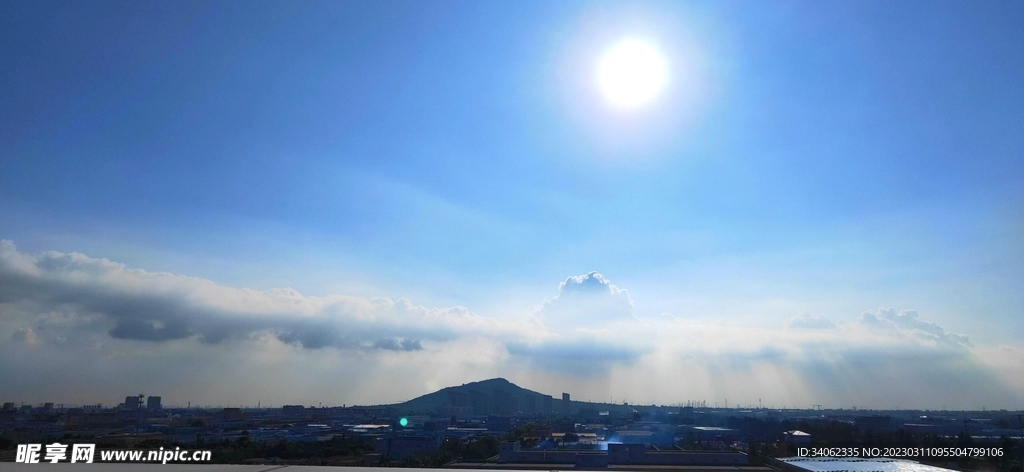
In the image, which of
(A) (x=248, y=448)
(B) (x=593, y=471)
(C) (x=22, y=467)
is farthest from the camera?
(A) (x=248, y=448)

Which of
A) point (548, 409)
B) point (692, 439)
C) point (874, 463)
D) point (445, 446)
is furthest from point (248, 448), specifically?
point (548, 409)

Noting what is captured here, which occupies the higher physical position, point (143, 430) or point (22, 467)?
point (22, 467)

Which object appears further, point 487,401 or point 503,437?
point 487,401

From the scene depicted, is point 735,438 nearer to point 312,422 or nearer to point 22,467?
point 22,467

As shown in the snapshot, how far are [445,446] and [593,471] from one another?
343 inches

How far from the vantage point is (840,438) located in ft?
34.7

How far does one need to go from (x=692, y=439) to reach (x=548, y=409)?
65.4 ft

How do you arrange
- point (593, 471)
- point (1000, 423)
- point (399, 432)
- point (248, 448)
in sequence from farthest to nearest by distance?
point (399, 432) → point (248, 448) → point (1000, 423) → point (593, 471)

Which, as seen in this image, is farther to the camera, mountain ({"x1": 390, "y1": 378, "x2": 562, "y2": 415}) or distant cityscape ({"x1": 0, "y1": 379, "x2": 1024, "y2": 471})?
mountain ({"x1": 390, "y1": 378, "x2": 562, "y2": 415})

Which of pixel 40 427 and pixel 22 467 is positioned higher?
pixel 22 467

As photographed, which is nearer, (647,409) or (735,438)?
(735,438)

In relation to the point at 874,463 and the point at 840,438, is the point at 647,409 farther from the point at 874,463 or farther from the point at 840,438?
the point at 874,463

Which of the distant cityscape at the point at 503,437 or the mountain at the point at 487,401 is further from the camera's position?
the mountain at the point at 487,401

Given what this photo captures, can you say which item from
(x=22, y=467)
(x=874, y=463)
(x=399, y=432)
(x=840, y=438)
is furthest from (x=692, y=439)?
(x=22, y=467)
